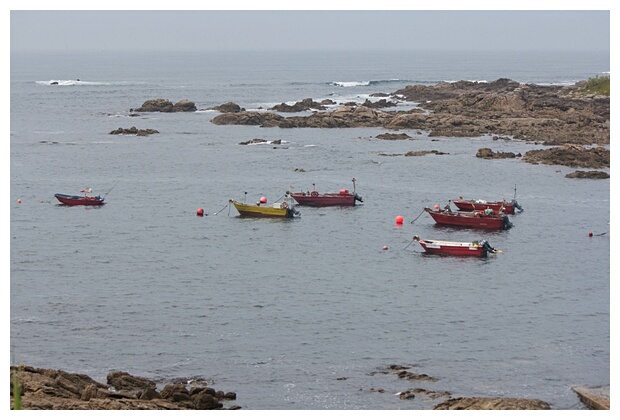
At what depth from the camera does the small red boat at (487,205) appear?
2378 inches

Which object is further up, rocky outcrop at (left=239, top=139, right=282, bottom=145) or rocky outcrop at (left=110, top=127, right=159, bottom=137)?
rocky outcrop at (left=110, top=127, right=159, bottom=137)

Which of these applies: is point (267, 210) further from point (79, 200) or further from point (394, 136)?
point (394, 136)

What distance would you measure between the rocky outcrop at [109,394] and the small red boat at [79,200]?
35213mm

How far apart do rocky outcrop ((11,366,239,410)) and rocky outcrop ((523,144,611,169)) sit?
54.1m

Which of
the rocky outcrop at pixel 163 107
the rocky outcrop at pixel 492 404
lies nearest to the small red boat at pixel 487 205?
the rocky outcrop at pixel 492 404

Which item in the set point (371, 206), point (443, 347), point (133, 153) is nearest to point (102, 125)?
point (133, 153)

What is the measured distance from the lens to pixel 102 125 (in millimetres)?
Result: 108625

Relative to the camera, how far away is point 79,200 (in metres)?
63.7

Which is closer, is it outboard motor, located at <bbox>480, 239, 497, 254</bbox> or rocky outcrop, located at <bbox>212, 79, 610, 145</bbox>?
outboard motor, located at <bbox>480, 239, 497, 254</bbox>

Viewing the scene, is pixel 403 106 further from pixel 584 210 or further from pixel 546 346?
pixel 546 346

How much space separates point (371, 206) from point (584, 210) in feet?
47.1

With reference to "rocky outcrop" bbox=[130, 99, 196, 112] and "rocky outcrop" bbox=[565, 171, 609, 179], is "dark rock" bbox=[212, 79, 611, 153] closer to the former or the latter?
"rocky outcrop" bbox=[565, 171, 609, 179]

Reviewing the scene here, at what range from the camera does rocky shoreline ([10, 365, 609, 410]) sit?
2508 cm

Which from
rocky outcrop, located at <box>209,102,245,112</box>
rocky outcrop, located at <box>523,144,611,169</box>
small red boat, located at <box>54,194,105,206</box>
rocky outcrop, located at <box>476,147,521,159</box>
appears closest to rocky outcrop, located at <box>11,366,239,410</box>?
small red boat, located at <box>54,194,105,206</box>
